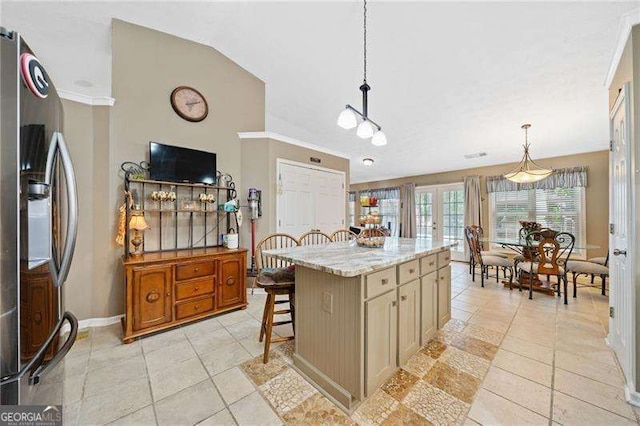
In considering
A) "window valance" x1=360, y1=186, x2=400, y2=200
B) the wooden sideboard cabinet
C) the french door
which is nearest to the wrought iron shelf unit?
the wooden sideboard cabinet

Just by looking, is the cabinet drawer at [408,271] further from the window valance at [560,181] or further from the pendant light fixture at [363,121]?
the window valance at [560,181]

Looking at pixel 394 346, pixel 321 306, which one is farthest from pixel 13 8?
→ pixel 394 346

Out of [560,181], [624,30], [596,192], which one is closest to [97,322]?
[624,30]

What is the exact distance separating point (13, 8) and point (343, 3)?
11.1 feet

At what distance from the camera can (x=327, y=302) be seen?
159cm

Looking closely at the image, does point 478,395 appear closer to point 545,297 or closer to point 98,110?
point 545,297

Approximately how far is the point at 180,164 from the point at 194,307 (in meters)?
1.64

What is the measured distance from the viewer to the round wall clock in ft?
9.83

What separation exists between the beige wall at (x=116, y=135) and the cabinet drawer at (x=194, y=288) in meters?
0.79

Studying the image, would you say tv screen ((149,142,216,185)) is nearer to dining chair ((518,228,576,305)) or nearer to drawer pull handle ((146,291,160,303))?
drawer pull handle ((146,291,160,303))

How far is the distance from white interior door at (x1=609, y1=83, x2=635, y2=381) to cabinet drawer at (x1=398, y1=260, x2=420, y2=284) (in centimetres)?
132

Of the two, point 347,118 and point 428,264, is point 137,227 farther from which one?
point 428,264

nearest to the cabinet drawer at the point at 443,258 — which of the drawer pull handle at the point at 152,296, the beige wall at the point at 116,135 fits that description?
the drawer pull handle at the point at 152,296

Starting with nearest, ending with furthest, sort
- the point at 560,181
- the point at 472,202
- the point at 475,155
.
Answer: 1. the point at 560,181
2. the point at 475,155
3. the point at 472,202
